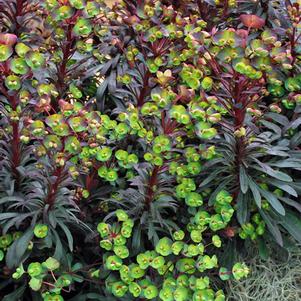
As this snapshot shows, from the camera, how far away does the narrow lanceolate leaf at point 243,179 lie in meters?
1.95

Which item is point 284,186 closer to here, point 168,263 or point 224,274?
point 224,274

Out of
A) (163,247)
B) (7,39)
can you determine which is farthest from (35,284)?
(7,39)

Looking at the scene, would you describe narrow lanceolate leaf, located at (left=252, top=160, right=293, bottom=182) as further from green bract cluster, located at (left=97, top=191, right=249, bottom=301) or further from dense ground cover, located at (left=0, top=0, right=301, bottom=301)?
green bract cluster, located at (left=97, top=191, right=249, bottom=301)

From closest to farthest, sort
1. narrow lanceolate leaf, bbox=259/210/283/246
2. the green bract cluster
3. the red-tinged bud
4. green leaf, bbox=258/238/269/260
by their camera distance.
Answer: the red-tinged bud
the green bract cluster
narrow lanceolate leaf, bbox=259/210/283/246
green leaf, bbox=258/238/269/260

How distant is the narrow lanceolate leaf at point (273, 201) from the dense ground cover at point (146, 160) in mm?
14

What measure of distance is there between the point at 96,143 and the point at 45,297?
0.51 metres

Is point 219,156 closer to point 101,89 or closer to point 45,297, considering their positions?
point 101,89

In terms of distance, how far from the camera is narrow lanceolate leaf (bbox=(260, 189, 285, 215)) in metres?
1.98

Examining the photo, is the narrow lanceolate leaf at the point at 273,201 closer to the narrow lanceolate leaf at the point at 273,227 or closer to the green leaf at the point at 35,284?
the narrow lanceolate leaf at the point at 273,227

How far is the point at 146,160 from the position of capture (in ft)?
6.39

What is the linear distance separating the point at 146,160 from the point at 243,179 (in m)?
0.32

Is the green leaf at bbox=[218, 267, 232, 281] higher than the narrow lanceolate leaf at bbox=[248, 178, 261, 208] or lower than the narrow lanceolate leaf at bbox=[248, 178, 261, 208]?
lower

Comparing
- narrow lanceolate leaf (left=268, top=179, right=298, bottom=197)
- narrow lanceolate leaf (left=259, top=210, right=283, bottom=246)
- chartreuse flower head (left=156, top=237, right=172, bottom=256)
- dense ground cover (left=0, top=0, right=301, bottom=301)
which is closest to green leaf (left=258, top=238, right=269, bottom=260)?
dense ground cover (left=0, top=0, right=301, bottom=301)

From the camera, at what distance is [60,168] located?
1805 mm
